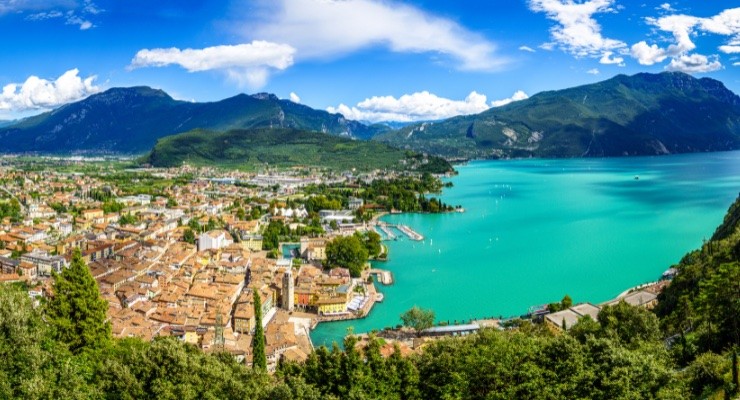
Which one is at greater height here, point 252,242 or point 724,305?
point 724,305

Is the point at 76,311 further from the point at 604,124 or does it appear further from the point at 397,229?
the point at 604,124

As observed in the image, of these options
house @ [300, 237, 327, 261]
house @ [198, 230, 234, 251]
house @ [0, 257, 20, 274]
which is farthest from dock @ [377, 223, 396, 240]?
house @ [0, 257, 20, 274]

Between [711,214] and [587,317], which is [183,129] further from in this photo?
[587,317]

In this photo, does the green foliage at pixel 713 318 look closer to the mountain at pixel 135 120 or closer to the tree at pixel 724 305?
the tree at pixel 724 305

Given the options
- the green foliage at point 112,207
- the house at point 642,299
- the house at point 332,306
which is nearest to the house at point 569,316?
the house at point 642,299

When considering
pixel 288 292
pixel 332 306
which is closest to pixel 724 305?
pixel 332 306
